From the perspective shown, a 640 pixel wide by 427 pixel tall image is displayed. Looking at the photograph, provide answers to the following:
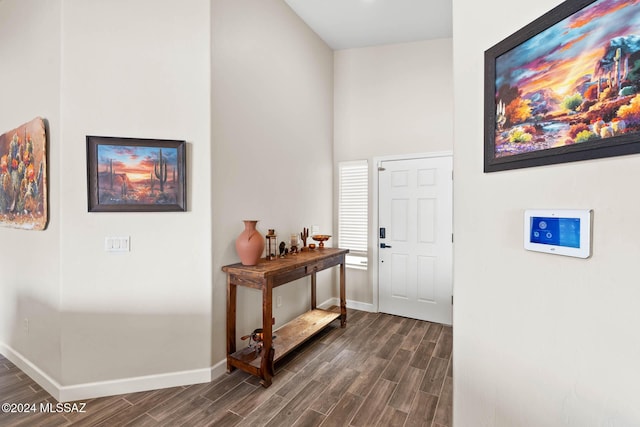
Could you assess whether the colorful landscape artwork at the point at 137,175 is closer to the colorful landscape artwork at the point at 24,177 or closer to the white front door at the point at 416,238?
the colorful landscape artwork at the point at 24,177

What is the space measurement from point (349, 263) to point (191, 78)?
9.56 feet

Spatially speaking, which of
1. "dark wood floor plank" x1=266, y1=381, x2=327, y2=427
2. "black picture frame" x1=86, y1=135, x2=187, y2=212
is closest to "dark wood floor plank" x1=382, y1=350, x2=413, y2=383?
"dark wood floor plank" x1=266, y1=381, x2=327, y2=427

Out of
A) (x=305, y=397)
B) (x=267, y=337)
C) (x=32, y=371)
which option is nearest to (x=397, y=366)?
(x=305, y=397)

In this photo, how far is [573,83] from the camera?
0.83 m

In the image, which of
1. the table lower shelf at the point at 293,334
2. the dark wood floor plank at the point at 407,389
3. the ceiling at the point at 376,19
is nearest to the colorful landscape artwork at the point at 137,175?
the table lower shelf at the point at 293,334

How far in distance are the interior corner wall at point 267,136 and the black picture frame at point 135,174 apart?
0.30 m

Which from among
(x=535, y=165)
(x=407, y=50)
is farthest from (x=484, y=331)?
(x=407, y=50)

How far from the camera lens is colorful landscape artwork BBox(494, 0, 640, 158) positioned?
2.33ft

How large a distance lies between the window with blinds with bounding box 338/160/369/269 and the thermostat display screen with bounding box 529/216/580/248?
3029 millimetres

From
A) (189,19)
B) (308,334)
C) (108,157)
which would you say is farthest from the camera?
(308,334)

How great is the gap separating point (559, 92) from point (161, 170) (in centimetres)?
238

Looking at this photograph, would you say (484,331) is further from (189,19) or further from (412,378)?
(189,19)

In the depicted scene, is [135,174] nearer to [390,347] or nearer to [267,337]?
[267,337]

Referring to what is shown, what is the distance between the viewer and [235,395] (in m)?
2.17
